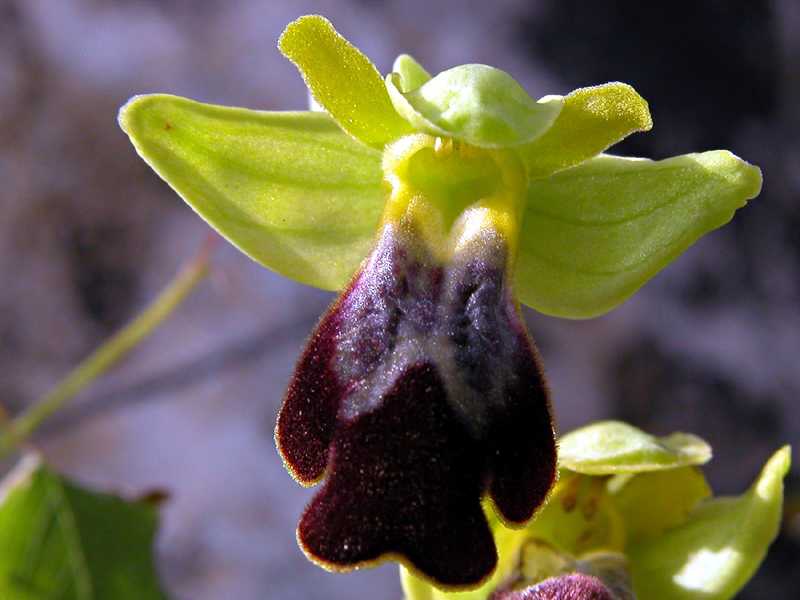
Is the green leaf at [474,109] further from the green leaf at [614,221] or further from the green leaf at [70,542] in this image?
the green leaf at [70,542]

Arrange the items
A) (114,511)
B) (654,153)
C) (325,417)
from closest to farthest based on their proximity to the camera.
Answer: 1. (325,417)
2. (114,511)
3. (654,153)

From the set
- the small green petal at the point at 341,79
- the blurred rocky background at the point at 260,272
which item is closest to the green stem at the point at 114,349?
the blurred rocky background at the point at 260,272

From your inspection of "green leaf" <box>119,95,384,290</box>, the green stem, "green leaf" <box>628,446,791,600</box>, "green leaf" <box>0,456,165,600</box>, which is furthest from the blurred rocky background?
"green leaf" <box>628,446,791,600</box>

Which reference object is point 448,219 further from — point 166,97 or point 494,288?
point 166,97

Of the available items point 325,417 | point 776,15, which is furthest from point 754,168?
point 776,15

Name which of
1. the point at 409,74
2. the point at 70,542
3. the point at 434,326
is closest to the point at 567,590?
the point at 434,326
